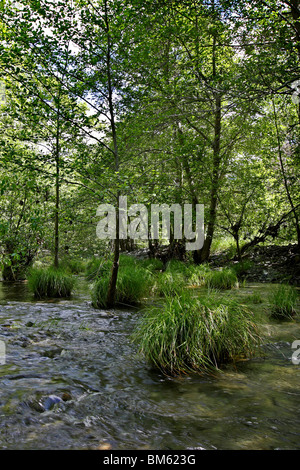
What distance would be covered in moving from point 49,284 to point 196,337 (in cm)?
664

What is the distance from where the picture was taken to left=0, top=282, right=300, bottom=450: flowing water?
2635 mm

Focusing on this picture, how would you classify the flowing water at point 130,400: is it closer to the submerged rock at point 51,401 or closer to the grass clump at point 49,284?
the submerged rock at point 51,401

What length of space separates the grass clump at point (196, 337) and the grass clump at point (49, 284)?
559 cm

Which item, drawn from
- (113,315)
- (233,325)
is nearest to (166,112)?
(113,315)

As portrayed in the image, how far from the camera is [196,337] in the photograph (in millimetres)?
4137

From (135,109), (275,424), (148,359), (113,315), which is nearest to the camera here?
(275,424)

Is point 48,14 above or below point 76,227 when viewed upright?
above

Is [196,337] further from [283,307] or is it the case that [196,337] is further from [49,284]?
[49,284]

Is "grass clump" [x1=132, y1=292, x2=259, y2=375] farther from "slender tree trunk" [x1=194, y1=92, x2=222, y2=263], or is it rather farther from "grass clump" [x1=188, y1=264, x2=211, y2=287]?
"slender tree trunk" [x1=194, y1=92, x2=222, y2=263]

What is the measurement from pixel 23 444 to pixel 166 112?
9162 millimetres

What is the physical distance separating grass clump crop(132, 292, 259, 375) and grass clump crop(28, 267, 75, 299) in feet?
18.3

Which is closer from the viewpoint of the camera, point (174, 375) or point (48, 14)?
point (174, 375)

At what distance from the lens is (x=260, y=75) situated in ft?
24.2

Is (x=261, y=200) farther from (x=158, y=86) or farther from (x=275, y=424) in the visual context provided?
(x=275, y=424)
